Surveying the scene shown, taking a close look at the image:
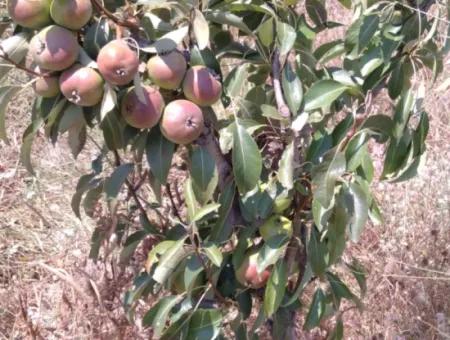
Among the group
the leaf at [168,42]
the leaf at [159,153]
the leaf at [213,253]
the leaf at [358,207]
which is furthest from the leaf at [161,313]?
the leaf at [168,42]

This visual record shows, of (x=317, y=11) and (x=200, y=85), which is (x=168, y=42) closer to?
(x=200, y=85)

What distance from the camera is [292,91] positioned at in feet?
3.80

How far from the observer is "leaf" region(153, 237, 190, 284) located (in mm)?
1195

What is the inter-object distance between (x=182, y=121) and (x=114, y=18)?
18 centimetres

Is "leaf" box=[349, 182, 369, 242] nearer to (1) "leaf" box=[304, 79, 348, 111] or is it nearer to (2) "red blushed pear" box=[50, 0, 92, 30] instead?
(1) "leaf" box=[304, 79, 348, 111]

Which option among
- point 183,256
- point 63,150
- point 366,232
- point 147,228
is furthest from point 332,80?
point 63,150

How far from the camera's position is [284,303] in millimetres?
1363

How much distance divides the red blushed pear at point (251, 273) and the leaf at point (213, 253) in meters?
0.09

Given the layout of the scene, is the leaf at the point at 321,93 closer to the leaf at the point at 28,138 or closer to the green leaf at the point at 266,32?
the green leaf at the point at 266,32

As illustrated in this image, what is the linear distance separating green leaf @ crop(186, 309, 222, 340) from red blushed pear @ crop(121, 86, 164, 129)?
364 millimetres

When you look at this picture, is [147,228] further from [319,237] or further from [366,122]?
[366,122]

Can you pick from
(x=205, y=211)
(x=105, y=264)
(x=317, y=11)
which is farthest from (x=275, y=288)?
(x=105, y=264)

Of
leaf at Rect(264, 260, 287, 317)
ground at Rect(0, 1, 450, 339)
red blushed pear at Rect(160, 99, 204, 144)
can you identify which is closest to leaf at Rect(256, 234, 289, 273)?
leaf at Rect(264, 260, 287, 317)

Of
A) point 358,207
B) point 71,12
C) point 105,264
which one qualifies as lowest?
point 105,264
